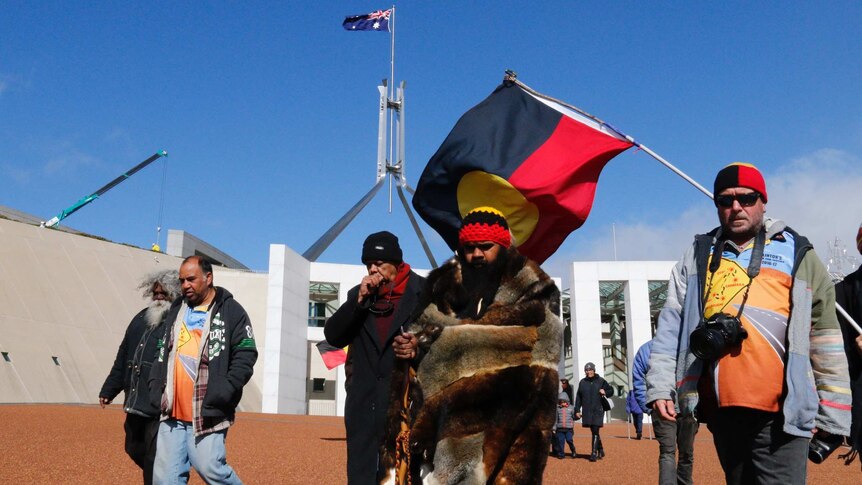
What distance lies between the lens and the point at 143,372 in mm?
5656

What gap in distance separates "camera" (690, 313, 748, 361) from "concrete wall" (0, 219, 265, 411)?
24.6m

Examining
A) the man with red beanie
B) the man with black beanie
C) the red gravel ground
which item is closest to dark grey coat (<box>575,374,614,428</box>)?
the red gravel ground

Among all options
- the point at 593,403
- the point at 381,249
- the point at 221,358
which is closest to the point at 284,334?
the point at 593,403

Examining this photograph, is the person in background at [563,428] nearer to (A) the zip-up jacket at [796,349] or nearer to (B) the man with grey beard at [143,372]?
(B) the man with grey beard at [143,372]

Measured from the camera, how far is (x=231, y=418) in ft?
16.2

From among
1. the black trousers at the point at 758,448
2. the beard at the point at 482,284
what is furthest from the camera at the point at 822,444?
the beard at the point at 482,284

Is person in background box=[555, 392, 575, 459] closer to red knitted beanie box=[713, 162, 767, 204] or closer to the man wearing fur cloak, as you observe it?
the man wearing fur cloak

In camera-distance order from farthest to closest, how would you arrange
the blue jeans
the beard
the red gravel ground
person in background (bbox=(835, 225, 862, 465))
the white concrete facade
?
the white concrete facade < the red gravel ground < the blue jeans < person in background (bbox=(835, 225, 862, 465)) < the beard

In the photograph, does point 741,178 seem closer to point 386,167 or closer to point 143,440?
point 143,440

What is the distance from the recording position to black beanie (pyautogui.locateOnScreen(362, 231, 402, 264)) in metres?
4.56

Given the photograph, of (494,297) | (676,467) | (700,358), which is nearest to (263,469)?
(676,467)

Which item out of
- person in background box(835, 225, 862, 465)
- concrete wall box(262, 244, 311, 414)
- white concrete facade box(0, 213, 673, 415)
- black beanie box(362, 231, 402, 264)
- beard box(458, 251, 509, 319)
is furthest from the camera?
concrete wall box(262, 244, 311, 414)

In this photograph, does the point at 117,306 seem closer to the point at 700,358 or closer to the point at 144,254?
the point at 144,254

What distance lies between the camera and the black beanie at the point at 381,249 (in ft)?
15.0
